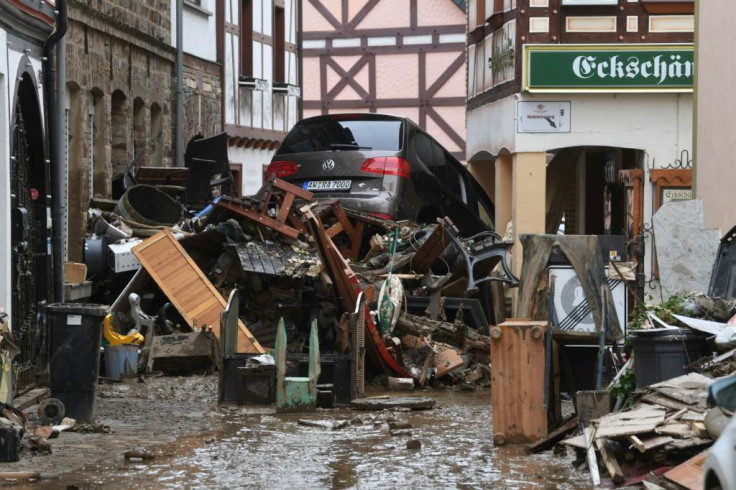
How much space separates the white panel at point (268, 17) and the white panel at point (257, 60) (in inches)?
34.8

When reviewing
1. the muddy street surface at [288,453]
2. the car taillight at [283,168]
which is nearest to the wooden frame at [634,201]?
the car taillight at [283,168]

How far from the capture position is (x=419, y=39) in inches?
1807

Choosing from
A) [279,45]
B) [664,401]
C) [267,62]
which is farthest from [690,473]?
[279,45]

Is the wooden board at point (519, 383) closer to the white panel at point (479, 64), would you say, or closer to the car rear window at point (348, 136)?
the car rear window at point (348, 136)

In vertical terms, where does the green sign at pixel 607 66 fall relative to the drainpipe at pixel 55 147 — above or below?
above

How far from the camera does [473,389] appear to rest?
49.0ft

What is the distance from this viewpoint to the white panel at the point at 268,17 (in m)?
34.3

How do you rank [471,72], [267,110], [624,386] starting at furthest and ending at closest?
1. [267,110]
2. [471,72]
3. [624,386]

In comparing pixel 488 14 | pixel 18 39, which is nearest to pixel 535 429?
pixel 18 39

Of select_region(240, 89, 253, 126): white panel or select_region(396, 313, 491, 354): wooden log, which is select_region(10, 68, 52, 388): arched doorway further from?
select_region(240, 89, 253, 126): white panel

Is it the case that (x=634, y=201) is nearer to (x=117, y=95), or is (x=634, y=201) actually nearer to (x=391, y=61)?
(x=117, y=95)

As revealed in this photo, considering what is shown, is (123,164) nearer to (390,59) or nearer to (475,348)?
(475,348)

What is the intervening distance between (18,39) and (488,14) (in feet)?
42.9

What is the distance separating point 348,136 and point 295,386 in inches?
258
